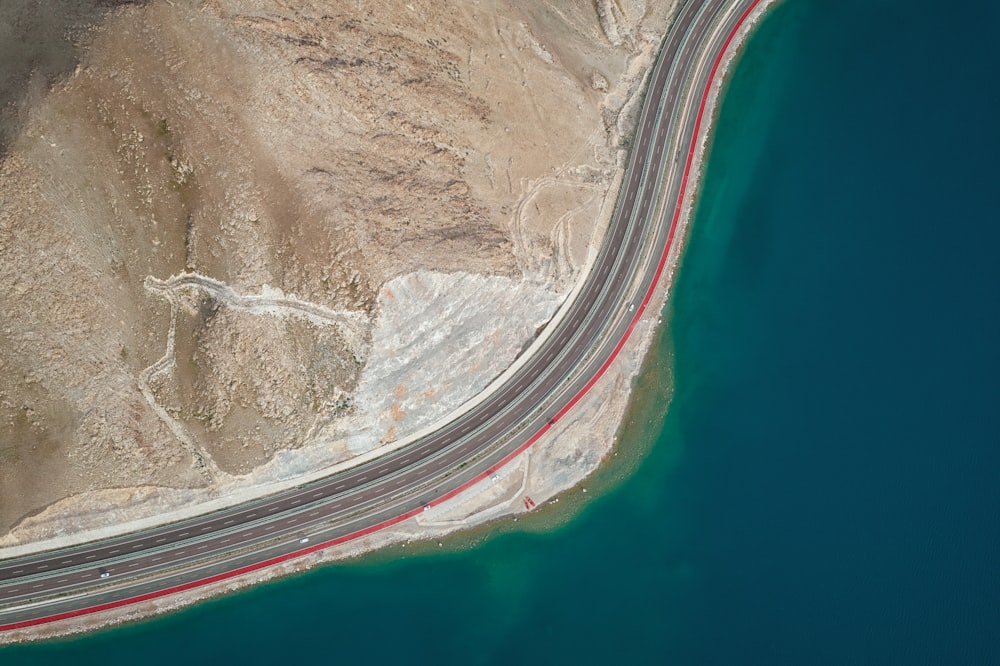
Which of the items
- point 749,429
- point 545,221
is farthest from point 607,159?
point 749,429

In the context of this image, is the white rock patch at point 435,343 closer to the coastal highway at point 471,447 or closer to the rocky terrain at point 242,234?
the rocky terrain at point 242,234

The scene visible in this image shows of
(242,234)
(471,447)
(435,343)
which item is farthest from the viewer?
(471,447)

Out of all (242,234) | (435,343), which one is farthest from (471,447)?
(242,234)

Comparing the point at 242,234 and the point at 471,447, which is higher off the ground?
the point at 242,234

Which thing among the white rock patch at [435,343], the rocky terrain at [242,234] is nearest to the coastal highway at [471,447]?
the white rock patch at [435,343]

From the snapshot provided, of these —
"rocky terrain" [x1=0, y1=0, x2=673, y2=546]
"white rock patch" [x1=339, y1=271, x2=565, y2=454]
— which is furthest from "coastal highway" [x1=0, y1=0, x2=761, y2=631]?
"rocky terrain" [x1=0, y1=0, x2=673, y2=546]

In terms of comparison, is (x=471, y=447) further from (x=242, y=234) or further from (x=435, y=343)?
(x=242, y=234)
